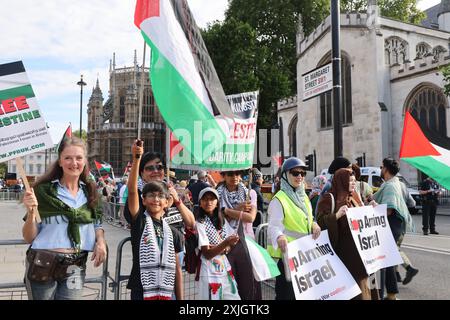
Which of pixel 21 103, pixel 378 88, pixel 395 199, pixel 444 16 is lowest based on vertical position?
pixel 395 199

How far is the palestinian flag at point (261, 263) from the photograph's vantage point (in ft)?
12.6

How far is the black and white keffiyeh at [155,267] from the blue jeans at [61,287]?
1.50ft

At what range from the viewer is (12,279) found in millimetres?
6770

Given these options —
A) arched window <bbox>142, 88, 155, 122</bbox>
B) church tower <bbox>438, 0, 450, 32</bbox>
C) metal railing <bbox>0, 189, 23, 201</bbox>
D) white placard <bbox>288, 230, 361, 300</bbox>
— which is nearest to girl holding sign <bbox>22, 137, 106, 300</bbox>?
white placard <bbox>288, 230, 361, 300</bbox>

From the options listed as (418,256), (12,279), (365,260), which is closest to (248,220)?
(365,260)

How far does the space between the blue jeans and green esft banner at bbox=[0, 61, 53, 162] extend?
3.00 feet

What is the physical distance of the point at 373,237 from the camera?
4879 millimetres

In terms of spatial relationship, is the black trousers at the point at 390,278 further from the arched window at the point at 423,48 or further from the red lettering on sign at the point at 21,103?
the arched window at the point at 423,48

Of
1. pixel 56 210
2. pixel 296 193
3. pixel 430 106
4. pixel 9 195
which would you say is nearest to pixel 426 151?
pixel 296 193

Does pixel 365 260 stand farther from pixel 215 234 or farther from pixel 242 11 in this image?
pixel 242 11

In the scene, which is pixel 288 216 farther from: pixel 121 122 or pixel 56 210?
pixel 121 122

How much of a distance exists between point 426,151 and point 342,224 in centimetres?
231
